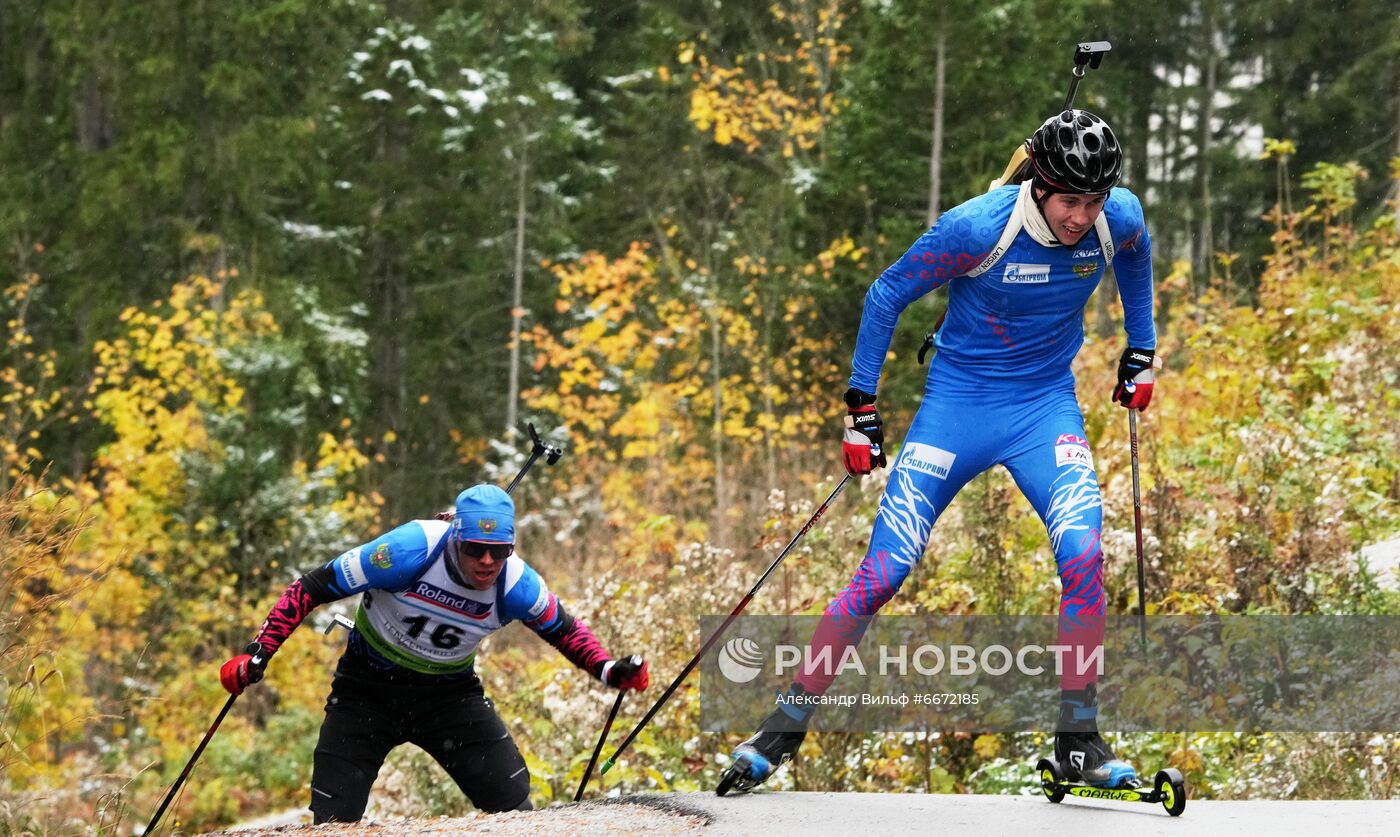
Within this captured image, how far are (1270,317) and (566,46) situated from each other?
19.5 metres

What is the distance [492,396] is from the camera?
101 feet

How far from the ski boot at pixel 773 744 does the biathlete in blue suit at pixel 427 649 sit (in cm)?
55

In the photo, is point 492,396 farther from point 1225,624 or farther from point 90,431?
point 1225,624

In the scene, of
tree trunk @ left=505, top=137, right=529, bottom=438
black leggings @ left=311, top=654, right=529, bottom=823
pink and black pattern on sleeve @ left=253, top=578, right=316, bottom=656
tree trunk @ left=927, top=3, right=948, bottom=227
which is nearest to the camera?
pink and black pattern on sleeve @ left=253, top=578, right=316, bottom=656

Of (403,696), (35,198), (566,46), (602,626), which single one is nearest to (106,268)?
(35,198)

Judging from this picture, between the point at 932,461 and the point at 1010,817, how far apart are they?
135 cm

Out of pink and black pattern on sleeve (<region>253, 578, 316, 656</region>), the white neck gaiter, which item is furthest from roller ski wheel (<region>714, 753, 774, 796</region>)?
the white neck gaiter

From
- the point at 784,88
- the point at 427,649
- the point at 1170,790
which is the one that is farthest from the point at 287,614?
the point at 784,88

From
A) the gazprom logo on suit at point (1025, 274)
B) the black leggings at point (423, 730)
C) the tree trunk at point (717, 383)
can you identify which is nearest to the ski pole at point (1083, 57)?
the gazprom logo on suit at point (1025, 274)

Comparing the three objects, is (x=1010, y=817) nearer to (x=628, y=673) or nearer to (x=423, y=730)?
(x=628, y=673)

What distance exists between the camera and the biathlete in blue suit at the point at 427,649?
22.6 feet

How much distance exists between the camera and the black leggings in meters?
7.11

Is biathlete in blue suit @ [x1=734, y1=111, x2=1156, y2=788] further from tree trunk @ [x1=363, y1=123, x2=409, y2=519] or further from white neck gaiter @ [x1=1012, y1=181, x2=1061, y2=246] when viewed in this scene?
tree trunk @ [x1=363, y1=123, x2=409, y2=519]

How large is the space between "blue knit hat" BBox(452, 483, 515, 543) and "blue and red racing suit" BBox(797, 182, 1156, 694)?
1348mm
